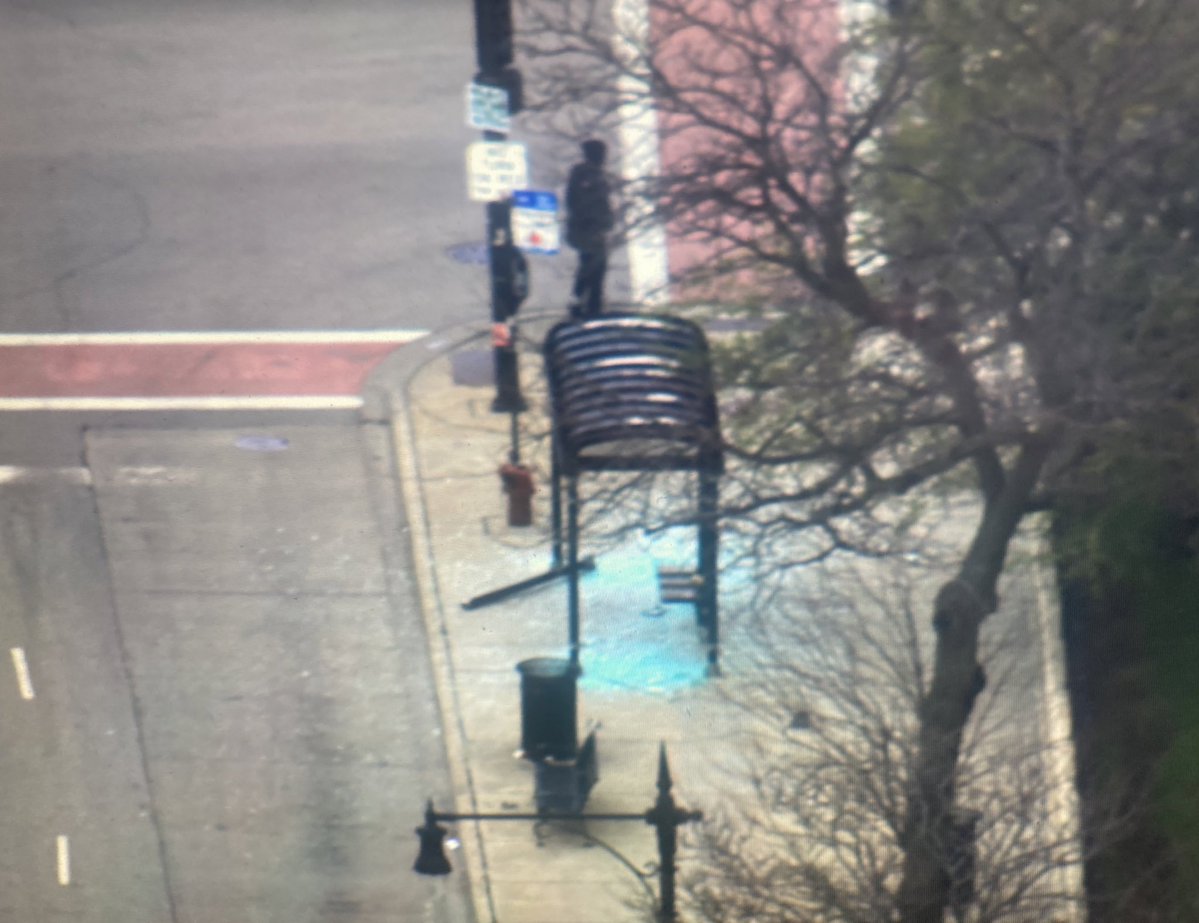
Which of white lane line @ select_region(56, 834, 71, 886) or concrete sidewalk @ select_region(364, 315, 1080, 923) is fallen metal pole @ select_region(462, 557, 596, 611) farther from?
white lane line @ select_region(56, 834, 71, 886)

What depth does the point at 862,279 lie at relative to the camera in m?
10.9

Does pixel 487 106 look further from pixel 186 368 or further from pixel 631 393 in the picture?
pixel 186 368

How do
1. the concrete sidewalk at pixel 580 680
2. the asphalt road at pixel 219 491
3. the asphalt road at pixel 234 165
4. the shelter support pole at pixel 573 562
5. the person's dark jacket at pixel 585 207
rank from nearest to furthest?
the concrete sidewalk at pixel 580 680
the asphalt road at pixel 219 491
the shelter support pole at pixel 573 562
the person's dark jacket at pixel 585 207
the asphalt road at pixel 234 165

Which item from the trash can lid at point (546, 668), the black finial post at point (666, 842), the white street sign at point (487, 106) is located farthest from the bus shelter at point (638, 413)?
the white street sign at point (487, 106)

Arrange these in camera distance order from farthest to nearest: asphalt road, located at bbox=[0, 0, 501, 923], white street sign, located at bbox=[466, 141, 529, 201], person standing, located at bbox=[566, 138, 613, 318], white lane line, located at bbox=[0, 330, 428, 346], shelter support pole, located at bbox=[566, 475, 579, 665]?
white lane line, located at bbox=[0, 330, 428, 346] → person standing, located at bbox=[566, 138, 613, 318] → white street sign, located at bbox=[466, 141, 529, 201] → shelter support pole, located at bbox=[566, 475, 579, 665] → asphalt road, located at bbox=[0, 0, 501, 923]

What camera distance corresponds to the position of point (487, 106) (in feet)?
49.5

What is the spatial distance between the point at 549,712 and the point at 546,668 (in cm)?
31

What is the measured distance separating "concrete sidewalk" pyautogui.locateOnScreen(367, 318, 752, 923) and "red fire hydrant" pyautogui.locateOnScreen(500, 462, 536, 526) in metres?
0.11

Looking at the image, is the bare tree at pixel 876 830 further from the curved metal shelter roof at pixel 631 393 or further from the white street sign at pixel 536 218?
the white street sign at pixel 536 218

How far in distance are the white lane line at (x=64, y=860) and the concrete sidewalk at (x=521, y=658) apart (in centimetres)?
211

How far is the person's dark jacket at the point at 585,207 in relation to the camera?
15.4 meters

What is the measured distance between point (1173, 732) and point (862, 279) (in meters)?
3.59

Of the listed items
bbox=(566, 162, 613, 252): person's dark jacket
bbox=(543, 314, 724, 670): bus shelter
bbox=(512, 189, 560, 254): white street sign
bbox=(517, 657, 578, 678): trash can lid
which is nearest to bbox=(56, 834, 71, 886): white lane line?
bbox=(517, 657, 578, 678): trash can lid

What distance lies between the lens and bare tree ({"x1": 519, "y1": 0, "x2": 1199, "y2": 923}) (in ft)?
31.2
